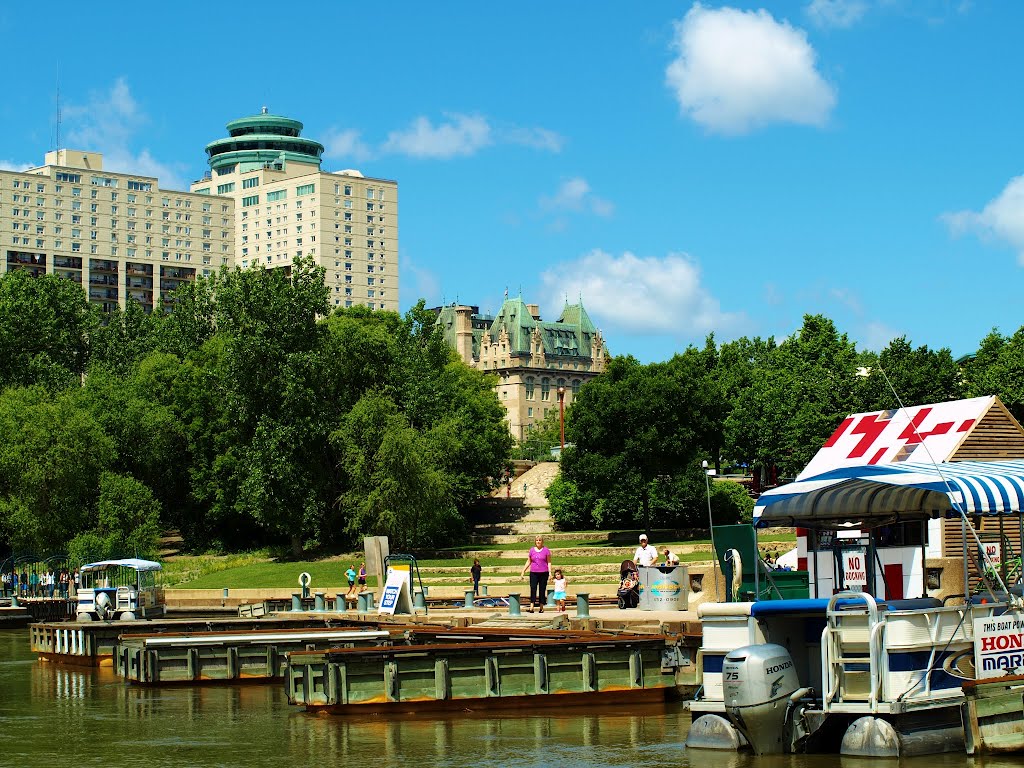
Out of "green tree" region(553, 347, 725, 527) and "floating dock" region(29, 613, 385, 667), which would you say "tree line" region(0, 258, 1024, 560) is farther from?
"floating dock" region(29, 613, 385, 667)

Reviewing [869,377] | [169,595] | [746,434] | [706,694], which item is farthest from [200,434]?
[706,694]

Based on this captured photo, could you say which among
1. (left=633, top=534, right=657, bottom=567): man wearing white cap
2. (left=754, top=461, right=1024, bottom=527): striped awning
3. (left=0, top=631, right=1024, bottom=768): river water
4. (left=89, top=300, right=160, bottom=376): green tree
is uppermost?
(left=89, top=300, right=160, bottom=376): green tree

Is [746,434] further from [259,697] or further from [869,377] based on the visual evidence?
[259,697]

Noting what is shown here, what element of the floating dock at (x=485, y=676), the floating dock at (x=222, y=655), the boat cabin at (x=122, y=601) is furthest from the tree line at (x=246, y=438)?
the floating dock at (x=485, y=676)

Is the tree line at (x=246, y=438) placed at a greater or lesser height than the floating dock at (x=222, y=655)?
greater

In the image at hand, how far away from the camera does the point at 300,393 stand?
7719cm

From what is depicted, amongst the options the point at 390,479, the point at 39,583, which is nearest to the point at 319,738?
the point at 39,583

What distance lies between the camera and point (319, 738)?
22.8m

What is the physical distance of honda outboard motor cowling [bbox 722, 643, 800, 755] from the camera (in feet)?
62.5

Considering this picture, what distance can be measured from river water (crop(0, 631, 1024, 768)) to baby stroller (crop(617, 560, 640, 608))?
30.0ft

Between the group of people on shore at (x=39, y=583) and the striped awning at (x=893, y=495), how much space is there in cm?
4381

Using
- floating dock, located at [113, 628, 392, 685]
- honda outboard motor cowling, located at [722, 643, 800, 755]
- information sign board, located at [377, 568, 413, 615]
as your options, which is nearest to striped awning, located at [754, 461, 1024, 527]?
honda outboard motor cowling, located at [722, 643, 800, 755]

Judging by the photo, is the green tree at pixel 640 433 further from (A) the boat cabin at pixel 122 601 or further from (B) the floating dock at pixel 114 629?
(B) the floating dock at pixel 114 629

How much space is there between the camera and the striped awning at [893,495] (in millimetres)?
19234
